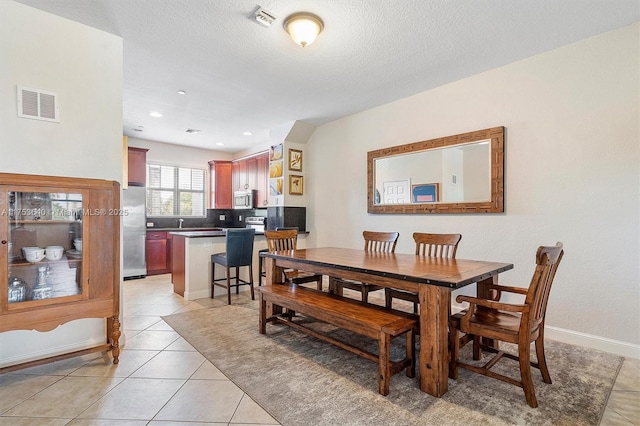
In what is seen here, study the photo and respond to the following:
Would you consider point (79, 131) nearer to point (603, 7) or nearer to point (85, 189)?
point (85, 189)

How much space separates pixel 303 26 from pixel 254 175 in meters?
4.21

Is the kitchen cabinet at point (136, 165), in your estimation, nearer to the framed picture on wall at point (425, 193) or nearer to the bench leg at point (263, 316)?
the bench leg at point (263, 316)

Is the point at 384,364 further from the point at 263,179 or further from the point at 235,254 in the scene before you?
the point at 263,179

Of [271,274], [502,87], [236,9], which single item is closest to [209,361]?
[271,274]

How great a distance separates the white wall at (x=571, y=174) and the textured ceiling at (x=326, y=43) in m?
0.20

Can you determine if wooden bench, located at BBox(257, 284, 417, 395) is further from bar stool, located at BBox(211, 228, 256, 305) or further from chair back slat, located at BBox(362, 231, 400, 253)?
bar stool, located at BBox(211, 228, 256, 305)

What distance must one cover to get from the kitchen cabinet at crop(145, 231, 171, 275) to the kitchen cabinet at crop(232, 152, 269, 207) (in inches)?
70.3

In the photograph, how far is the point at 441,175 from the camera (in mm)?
3635

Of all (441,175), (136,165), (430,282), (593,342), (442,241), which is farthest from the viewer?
(136,165)

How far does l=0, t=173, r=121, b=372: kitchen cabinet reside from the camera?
79.3 inches

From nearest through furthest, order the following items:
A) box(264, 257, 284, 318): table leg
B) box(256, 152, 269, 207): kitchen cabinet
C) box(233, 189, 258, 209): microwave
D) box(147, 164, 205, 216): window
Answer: box(264, 257, 284, 318): table leg → box(256, 152, 269, 207): kitchen cabinet → box(233, 189, 258, 209): microwave → box(147, 164, 205, 216): window

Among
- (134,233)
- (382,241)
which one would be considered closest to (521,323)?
(382,241)

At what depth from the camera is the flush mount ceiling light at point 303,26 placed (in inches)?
92.0

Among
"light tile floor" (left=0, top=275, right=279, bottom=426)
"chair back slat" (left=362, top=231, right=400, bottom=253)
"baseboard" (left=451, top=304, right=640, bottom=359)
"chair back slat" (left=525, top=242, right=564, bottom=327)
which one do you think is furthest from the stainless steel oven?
"chair back slat" (left=525, top=242, right=564, bottom=327)
